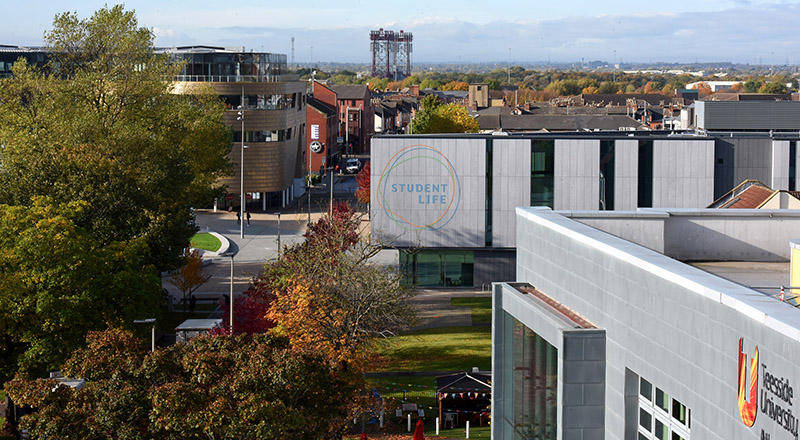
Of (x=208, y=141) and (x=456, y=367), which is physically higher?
(x=208, y=141)

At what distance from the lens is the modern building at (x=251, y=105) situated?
89.9 metres

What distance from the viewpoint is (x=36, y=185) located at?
4528 centimetres

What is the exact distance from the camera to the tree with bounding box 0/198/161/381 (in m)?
34.5

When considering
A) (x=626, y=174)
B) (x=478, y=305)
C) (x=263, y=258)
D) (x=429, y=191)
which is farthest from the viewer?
(x=263, y=258)

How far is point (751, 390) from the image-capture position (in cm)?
1248

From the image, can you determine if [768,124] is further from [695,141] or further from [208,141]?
[208,141]

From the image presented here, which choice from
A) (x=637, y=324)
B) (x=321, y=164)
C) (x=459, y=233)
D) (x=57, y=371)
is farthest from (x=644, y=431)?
(x=321, y=164)

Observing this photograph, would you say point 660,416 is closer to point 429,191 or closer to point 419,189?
point 429,191

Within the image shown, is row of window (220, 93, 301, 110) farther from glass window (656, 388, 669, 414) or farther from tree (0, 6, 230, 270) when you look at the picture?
glass window (656, 388, 669, 414)

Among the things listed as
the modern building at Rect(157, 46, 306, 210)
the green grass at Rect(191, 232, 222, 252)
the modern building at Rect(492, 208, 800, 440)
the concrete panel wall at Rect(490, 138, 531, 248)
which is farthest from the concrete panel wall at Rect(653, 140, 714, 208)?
the modern building at Rect(157, 46, 306, 210)

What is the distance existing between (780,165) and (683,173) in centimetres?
547

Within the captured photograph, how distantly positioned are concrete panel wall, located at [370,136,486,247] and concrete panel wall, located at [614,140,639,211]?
25.3 ft

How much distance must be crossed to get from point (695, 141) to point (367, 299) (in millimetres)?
28220

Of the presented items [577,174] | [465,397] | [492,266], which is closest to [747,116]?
[577,174]
